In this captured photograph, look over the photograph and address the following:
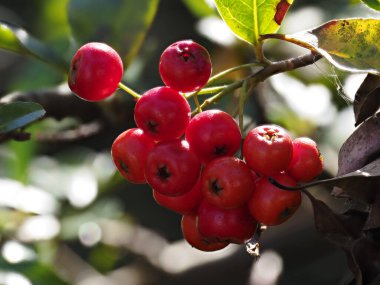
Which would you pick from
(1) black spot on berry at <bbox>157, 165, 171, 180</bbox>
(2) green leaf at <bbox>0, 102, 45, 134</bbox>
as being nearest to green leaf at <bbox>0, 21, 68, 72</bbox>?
(2) green leaf at <bbox>0, 102, 45, 134</bbox>

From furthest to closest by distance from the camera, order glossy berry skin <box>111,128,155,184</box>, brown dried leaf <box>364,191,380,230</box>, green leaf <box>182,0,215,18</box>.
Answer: green leaf <box>182,0,215,18</box>, glossy berry skin <box>111,128,155,184</box>, brown dried leaf <box>364,191,380,230</box>

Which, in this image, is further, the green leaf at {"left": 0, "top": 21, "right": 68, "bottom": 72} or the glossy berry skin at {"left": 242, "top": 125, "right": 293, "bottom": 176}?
the green leaf at {"left": 0, "top": 21, "right": 68, "bottom": 72}

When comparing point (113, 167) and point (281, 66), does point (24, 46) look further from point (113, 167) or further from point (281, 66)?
point (113, 167)

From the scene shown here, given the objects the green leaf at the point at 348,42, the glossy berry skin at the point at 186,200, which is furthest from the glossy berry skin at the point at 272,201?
the green leaf at the point at 348,42

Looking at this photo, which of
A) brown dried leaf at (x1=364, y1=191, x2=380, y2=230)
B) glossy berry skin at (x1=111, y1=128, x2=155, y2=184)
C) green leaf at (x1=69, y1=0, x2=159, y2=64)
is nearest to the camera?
brown dried leaf at (x1=364, y1=191, x2=380, y2=230)

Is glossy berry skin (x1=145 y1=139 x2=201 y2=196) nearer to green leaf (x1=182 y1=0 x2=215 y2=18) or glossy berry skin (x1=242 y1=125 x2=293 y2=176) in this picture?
glossy berry skin (x1=242 y1=125 x2=293 y2=176)

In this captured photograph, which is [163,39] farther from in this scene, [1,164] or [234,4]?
[234,4]

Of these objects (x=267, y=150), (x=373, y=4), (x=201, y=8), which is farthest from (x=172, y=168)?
(x=201, y=8)

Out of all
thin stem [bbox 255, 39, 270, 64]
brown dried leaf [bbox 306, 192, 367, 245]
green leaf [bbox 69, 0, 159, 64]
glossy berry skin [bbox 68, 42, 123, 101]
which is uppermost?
thin stem [bbox 255, 39, 270, 64]
